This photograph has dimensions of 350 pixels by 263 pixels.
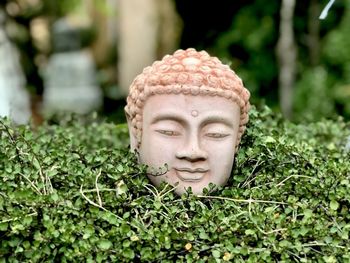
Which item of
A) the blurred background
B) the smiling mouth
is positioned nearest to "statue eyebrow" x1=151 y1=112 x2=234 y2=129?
the smiling mouth

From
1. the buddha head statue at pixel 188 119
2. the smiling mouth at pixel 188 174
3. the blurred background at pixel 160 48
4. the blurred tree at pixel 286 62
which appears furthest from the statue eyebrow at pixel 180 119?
the blurred tree at pixel 286 62

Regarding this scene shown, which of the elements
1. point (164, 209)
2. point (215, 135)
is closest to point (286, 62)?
point (215, 135)

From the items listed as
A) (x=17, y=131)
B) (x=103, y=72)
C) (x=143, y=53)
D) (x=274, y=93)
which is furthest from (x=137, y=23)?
(x=17, y=131)

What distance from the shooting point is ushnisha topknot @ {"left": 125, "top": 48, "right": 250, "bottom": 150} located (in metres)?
3.24

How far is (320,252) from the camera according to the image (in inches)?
119

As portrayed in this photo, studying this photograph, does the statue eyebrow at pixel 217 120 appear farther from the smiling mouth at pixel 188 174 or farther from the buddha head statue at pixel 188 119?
the smiling mouth at pixel 188 174

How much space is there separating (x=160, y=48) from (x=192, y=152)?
856 cm

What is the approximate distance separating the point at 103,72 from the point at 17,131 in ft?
30.0

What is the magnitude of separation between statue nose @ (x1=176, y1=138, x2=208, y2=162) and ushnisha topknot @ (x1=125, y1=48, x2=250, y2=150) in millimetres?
182

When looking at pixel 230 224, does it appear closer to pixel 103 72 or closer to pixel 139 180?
pixel 139 180

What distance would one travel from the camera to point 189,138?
3258mm

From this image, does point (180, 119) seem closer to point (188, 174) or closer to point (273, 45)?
point (188, 174)

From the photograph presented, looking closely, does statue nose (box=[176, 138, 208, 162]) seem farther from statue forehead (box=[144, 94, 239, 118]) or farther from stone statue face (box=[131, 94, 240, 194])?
statue forehead (box=[144, 94, 239, 118])

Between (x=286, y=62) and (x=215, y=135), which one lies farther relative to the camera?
(x=286, y=62)
